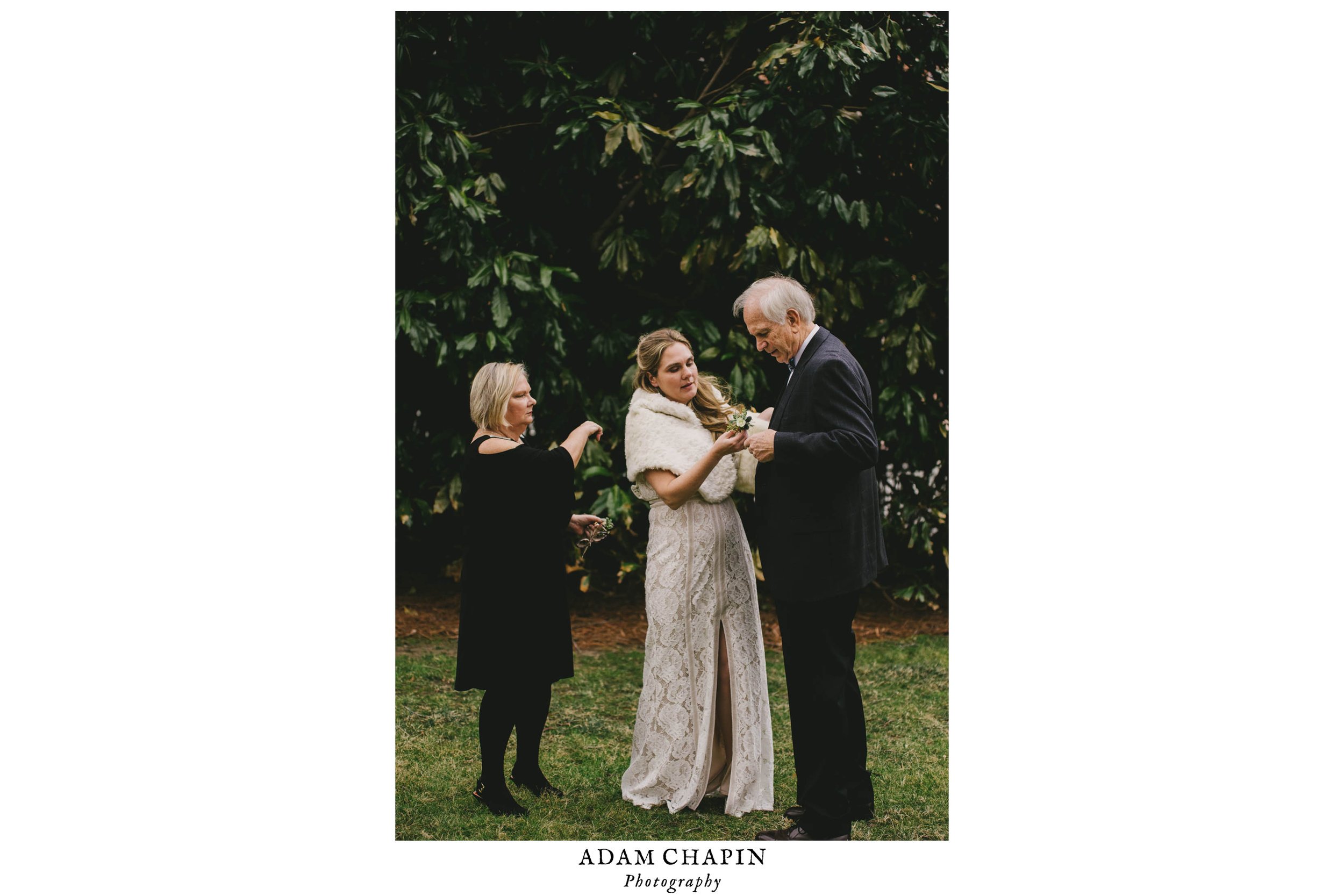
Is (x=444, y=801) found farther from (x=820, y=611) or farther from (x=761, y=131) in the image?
(x=761, y=131)

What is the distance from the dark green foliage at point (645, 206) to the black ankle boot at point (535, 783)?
7.73 feet

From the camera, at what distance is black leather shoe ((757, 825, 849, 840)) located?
3957mm

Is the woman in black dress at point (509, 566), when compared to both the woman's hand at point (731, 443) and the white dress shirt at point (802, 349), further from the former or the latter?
the white dress shirt at point (802, 349)

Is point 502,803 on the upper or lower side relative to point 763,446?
lower

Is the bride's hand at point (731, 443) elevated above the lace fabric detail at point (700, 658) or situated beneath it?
elevated above

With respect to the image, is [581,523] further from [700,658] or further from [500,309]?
[500,309]

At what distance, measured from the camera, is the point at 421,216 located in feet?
20.3

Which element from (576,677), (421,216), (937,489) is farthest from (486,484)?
(937,489)

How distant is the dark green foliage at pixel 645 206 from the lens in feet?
20.3

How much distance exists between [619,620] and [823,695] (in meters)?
4.58

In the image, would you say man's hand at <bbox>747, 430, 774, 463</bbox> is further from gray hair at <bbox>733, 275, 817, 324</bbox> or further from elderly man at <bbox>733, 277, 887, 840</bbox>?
gray hair at <bbox>733, 275, 817, 324</bbox>

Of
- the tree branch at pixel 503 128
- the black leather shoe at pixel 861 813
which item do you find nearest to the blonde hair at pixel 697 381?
the black leather shoe at pixel 861 813

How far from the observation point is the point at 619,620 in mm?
8375

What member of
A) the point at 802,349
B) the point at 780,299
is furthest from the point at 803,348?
the point at 780,299
